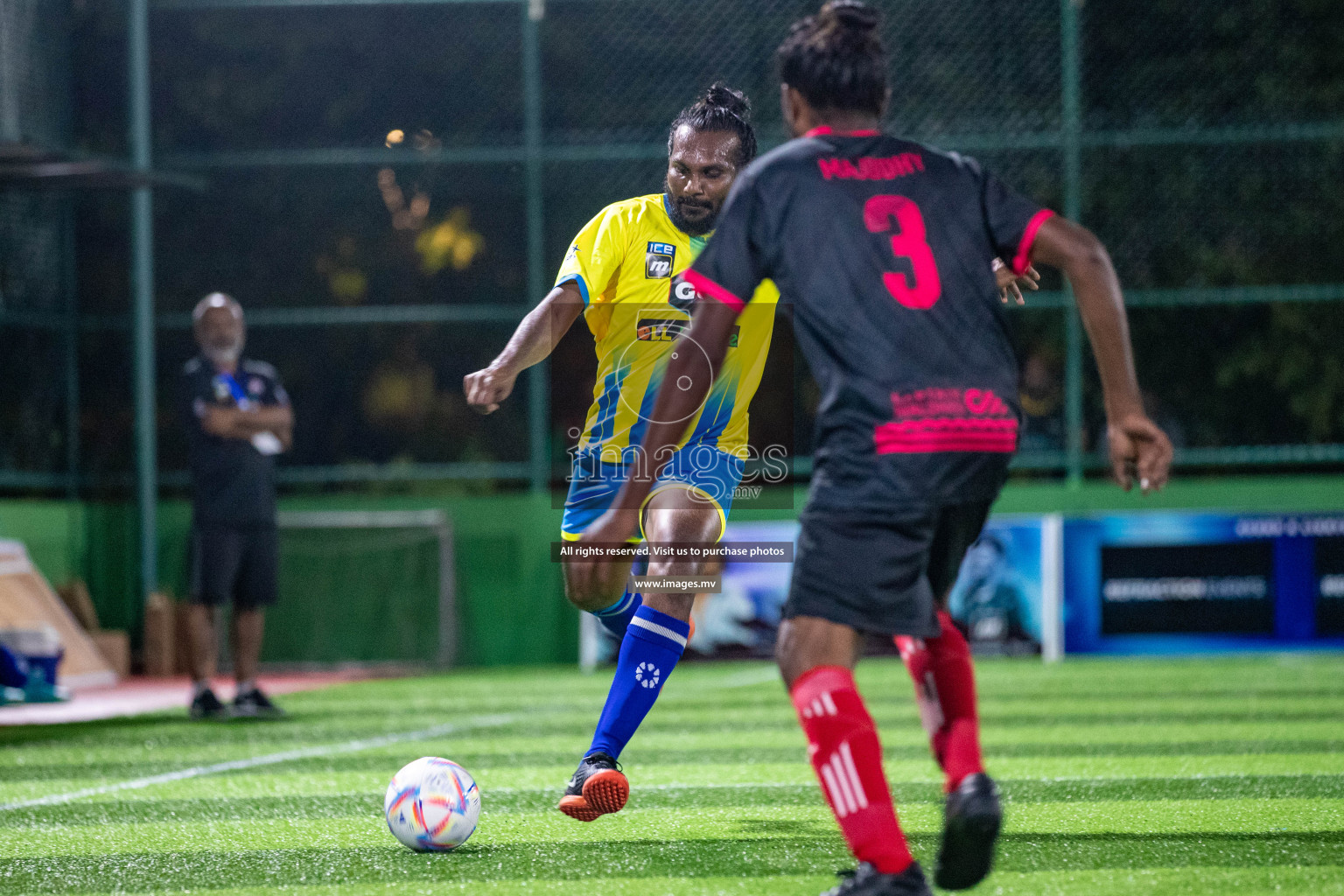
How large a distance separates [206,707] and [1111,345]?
7258 mm

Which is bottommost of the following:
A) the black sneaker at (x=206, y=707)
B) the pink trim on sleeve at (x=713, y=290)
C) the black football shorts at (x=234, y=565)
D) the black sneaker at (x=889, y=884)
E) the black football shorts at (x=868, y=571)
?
the black sneaker at (x=206, y=707)

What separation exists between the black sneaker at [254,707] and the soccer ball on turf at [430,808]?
202 inches

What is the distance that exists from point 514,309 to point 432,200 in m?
1.53

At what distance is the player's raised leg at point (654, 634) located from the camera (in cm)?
484

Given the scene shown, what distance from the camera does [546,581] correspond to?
14188 mm

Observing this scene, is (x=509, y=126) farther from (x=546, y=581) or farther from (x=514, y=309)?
(x=546, y=581)

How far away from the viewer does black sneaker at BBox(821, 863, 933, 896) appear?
3215 mm

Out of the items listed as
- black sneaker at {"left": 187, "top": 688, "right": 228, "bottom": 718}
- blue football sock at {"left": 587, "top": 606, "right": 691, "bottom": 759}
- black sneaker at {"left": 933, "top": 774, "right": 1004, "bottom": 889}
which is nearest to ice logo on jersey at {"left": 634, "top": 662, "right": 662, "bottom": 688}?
blue football sock at {"left": 587, "top": 606, "right": 691, "bottom": 759}

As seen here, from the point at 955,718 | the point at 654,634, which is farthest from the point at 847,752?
the point at 654,634

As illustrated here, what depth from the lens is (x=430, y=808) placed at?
4.45 m

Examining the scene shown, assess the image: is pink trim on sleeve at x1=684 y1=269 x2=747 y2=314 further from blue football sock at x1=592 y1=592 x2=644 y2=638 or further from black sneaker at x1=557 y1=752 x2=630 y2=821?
blue football sock at x1=592 y1=592 x2=644 y2=638

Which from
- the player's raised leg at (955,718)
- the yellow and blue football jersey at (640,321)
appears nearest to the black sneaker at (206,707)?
the yellow and blue football jersey at (640,321)

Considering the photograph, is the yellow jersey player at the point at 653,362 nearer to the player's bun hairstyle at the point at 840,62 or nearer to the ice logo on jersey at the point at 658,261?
the ice logo on jersey at the point at 658,261

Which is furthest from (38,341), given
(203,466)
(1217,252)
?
(1217,252)
